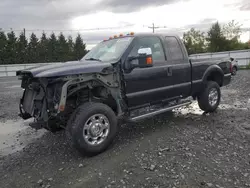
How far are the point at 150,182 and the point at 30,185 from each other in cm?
160

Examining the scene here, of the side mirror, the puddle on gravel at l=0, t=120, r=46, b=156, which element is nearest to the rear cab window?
the side mirror

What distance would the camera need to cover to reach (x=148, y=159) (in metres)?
3.51

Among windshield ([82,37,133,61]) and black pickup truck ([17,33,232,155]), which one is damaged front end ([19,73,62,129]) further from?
windshield ([82,37,133,61])

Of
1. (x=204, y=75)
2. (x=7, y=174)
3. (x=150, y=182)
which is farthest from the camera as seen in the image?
(x=204, y=75)

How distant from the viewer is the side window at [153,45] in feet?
14.7

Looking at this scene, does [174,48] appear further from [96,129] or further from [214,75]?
[96,129]

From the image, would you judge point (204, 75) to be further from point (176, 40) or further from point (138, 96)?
point (138, 96)

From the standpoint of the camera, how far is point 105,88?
410 centimetres

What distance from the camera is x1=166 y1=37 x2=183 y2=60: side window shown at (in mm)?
4939

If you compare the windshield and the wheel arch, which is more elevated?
the windshield

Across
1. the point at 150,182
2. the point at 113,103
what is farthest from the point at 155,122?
the point at 150,182

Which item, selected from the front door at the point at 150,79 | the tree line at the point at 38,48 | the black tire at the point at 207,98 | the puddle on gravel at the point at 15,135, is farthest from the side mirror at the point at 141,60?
the tree line at the point at 38,48

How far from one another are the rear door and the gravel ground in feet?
2.60

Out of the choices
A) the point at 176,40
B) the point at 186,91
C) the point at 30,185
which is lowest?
the point at 30,185
